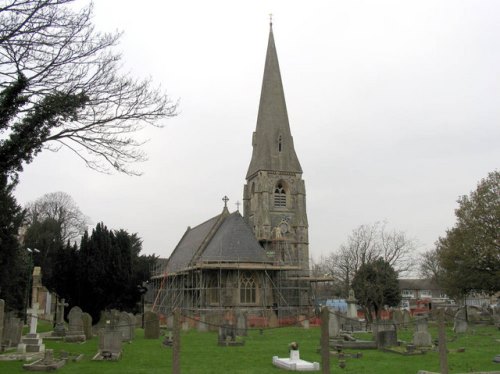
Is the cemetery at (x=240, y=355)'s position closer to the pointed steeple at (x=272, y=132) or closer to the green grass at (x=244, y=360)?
the green grass at (x=244, y=360)

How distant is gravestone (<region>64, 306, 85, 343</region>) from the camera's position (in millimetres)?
20156

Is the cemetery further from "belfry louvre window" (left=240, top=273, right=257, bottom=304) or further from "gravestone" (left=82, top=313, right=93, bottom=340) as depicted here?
"belfry louvre window" (left=240, top=273, right=257, bottom=304)

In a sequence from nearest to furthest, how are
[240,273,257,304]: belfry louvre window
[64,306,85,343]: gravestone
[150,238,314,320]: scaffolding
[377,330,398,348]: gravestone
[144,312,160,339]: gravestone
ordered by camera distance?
[377,330,398,348]: gravestone, [64,306,85,343]: gravestone, [144,312,160,339]: gravestone, [150,238,314,320]: scaffolding, [240,273,257,304]: belfry louvre window

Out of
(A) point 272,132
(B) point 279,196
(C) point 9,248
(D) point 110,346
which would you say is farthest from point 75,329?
(A) point 272,132

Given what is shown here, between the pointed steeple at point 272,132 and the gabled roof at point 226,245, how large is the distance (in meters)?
8.83

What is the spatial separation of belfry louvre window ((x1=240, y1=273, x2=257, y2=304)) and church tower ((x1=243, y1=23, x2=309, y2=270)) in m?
7.10

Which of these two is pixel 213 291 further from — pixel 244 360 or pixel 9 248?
pixel 244 360

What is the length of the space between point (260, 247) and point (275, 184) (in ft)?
36.3

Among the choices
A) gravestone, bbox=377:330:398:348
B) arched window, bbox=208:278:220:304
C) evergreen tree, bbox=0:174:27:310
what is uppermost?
evergreen tree, bbox=0:174:27:310

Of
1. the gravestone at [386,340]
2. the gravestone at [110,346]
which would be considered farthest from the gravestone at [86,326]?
the gravestone at [386,340]

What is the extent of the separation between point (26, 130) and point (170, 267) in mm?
33617

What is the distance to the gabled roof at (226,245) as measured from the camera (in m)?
33.3

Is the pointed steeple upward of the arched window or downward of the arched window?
upward

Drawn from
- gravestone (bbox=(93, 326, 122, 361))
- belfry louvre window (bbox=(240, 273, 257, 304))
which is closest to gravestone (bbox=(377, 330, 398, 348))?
gravestone (bbox=(93, 326, 122, 361))
